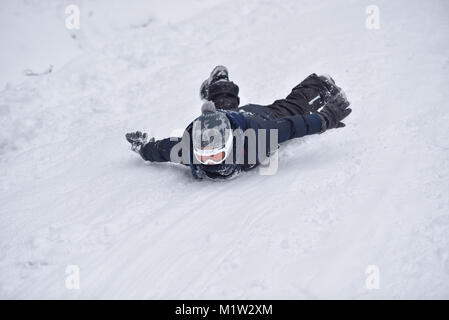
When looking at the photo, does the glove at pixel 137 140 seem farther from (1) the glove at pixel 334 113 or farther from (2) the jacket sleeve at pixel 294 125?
(1) the glove at pixel 334 113

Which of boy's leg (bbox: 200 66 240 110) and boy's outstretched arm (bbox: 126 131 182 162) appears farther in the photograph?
boy's leg (bbox: 200 66 240 110)

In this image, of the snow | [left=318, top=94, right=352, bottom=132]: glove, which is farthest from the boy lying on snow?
the snow

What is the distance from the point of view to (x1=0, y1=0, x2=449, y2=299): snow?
213 cm

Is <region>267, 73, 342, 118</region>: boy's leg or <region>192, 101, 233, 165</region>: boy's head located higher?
<region>267, 73, 342, 118</region>: boy's leg

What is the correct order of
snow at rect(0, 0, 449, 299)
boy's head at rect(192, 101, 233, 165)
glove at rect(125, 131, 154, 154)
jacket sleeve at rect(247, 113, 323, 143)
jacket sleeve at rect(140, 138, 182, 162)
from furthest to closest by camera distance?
1. glove at rect(125, 131, 154, 154)
2. jacket sleeve at rect(140, 138, 182, 162)
3. jacket sleeve at rect(247, 113, 323, 143)
4. boy's head at rect(192, 101, 233, 165)
5. snow at rect(0, 0, 449, 299)

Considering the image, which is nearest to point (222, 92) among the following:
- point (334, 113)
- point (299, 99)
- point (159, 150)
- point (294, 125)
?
point (299, 99)

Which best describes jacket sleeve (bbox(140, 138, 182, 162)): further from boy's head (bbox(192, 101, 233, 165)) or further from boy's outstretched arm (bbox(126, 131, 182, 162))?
boy's head (bbox(192, 101, 233, 165))

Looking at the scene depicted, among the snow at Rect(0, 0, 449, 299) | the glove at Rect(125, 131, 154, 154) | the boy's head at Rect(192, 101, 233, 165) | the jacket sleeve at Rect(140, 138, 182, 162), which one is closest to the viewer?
the snow at Rect(0, 0, 449, 299)

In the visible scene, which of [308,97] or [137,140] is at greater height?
[308,97]

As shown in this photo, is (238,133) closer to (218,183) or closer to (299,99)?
(218,183)

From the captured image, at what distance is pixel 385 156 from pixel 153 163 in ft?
6.14

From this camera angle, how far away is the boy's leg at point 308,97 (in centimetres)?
352

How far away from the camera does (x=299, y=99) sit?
3.57 metres

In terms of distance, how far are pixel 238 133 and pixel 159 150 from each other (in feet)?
2.44
